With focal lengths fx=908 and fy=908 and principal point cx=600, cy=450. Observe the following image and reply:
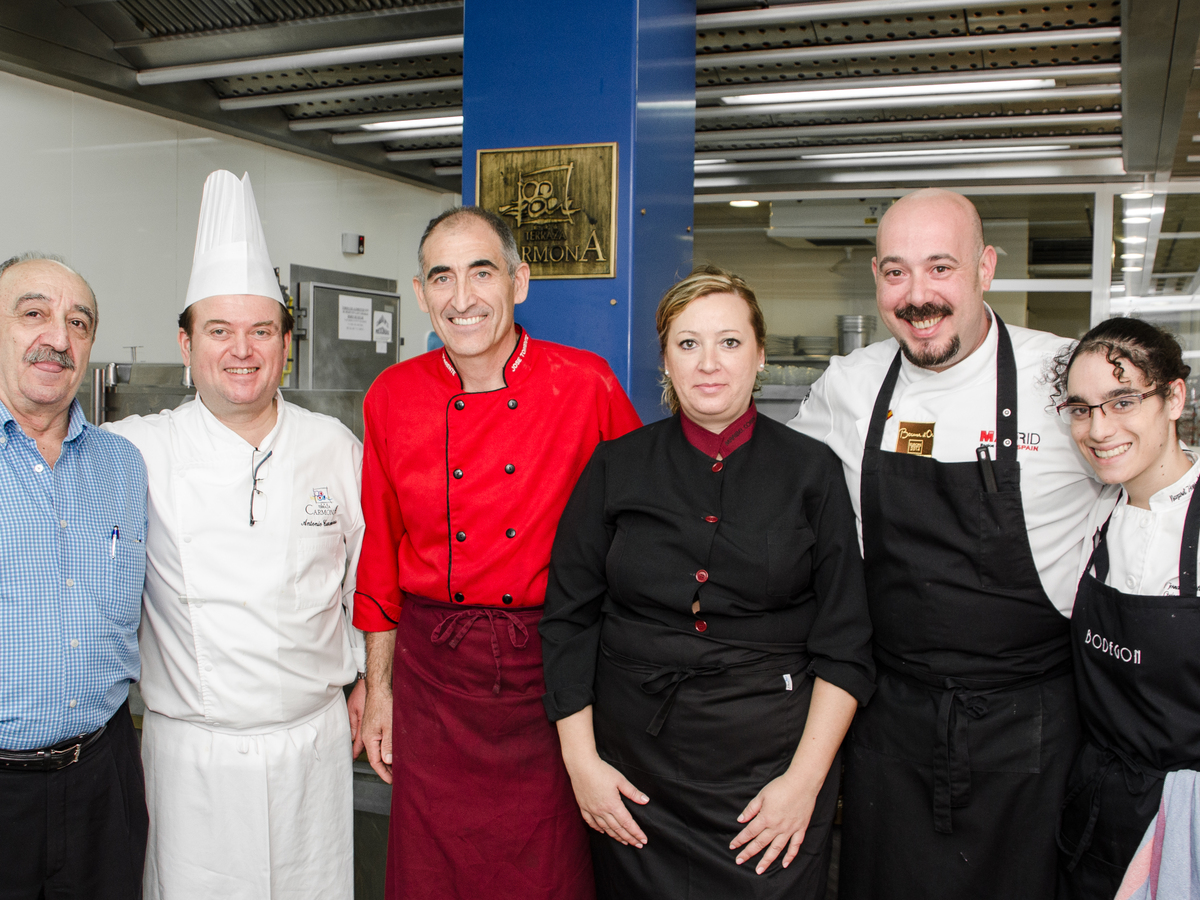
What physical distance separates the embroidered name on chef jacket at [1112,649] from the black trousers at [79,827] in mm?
1688

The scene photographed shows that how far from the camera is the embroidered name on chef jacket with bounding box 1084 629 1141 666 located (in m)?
1.42

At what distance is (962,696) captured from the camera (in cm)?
158

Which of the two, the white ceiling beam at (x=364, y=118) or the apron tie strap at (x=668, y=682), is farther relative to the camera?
the white ceiling beam at (x=364, y=118)

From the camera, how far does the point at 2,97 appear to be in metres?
3.94

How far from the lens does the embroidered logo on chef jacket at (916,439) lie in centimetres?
169

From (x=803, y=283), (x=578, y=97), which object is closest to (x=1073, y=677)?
(x=578, y=97)

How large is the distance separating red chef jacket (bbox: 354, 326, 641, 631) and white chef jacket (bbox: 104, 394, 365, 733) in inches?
4.8

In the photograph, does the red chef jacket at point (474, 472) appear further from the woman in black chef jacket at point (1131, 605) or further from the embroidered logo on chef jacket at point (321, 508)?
the woman in black chef jacket at point (1131, 605)

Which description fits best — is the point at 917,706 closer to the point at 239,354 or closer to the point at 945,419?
the point at 945,419

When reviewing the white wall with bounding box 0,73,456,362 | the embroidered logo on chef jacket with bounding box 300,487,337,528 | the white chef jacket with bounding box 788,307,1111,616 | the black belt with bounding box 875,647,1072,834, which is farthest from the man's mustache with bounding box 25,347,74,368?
the white wall with bounding box 0,73,456,362

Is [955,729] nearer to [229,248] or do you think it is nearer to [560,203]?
[560,203]

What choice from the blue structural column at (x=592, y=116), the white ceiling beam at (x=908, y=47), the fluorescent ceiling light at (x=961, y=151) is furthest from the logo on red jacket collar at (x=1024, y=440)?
the fluorescent ceiling light at (x=961, y=151)

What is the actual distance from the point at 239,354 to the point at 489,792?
97 cm

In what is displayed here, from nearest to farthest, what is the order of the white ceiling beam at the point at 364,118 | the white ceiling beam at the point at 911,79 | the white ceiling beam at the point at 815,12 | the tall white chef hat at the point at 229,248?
the tall white chef hat at the point at 229,248 < the white ceiling beam at the point at 815,12 < the white ceiling beam at the point at 911,79 < the white ceiling beam at the point at 364,118
